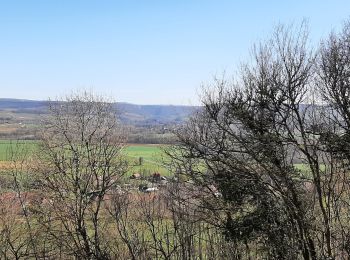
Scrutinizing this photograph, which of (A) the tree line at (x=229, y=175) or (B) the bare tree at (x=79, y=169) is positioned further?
(B) the bare tree at (x=79, y=169)

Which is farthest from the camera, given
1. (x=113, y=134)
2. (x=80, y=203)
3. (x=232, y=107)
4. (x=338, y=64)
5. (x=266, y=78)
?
(x=113, y=134)

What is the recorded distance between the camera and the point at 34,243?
18953mm

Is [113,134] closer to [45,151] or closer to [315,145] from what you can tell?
[45,151]

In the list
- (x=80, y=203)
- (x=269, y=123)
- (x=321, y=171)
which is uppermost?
(x=269, y=123)

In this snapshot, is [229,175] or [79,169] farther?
[79,169]

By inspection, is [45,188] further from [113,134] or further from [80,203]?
[113,134]

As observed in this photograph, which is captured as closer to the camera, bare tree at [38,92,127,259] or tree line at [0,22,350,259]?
tree line at [0,22,350,259]

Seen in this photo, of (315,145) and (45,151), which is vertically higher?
(315,145)

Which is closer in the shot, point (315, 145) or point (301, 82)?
point (315, 145)

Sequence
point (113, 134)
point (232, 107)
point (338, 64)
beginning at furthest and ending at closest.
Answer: point (113, 134) < point (232, 107) < point (338, 64)

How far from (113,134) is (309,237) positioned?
1141cm

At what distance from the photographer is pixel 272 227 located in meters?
12.5

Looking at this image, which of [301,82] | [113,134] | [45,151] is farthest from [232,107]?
[45,151]

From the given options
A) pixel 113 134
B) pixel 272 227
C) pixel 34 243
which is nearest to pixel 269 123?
pixel 272 227
